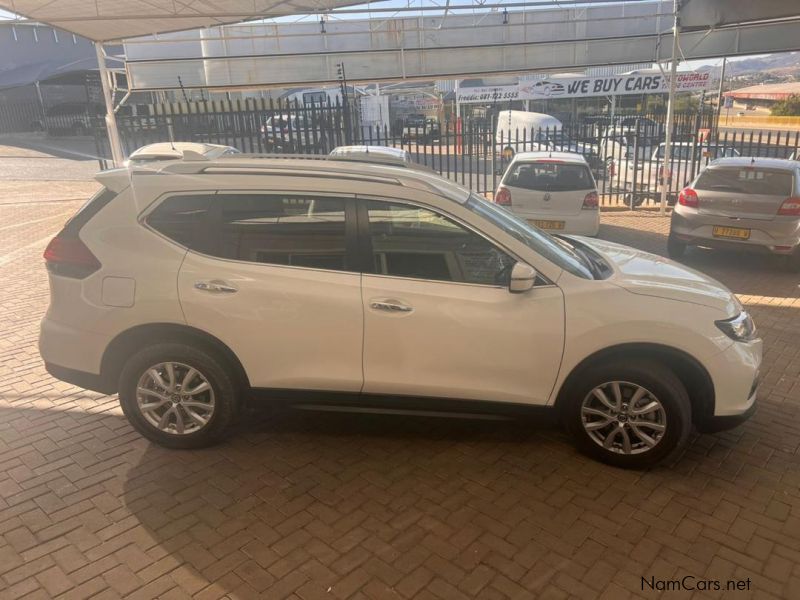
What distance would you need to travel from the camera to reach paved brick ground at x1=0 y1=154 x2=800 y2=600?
2.96 metres

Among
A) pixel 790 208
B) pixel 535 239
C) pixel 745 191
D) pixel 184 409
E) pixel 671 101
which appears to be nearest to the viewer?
pixel 184 409

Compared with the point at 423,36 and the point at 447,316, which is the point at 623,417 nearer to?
the point at 447,316

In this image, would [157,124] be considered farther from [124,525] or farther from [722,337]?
[722,337]

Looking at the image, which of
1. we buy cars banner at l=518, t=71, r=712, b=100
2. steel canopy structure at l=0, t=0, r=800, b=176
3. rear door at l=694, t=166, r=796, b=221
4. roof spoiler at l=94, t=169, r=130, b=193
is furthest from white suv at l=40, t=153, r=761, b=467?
we buy cars banner at l=518, t=71, r=712, b=100

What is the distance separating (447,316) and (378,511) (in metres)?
1.17

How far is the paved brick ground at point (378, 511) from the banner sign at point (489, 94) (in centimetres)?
1687

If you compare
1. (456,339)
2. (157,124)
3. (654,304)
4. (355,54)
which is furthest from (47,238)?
(654,304)

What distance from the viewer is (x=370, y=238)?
371 centimetres

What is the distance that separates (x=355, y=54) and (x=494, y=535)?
13436 mm

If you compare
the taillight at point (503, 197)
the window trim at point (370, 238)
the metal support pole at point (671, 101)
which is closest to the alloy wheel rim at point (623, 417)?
the window trim at point (370, 238)

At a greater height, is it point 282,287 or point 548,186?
point 282,287

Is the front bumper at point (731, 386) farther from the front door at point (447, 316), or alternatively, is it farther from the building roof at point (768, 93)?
the building roof at point (768, 93)

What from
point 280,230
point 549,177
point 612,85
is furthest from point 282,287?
point 612,85

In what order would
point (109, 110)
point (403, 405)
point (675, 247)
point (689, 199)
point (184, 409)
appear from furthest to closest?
point (109, 110)
point (675, 247)
point (689, 199)
point (184, 409)
point (403, 405)
